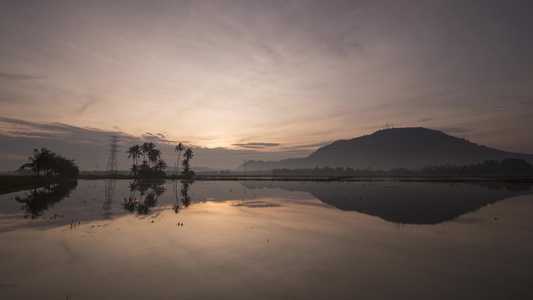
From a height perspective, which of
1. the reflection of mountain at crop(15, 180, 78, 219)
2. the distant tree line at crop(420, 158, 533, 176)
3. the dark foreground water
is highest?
the distant tree line at crop(420, 158, 533, 176)

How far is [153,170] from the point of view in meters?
→ 125

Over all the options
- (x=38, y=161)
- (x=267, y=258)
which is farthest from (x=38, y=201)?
(x=38, y=161)

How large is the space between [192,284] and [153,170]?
5055 inches

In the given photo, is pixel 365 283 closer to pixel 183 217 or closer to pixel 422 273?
pixel 422 273

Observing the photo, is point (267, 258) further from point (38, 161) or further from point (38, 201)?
point (38, 161)

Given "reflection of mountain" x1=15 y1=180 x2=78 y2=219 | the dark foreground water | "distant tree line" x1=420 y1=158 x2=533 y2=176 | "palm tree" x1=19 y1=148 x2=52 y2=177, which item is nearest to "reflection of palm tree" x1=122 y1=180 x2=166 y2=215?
the dark foreground water

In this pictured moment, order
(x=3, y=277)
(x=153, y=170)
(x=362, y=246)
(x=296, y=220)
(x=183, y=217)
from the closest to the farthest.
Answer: (x=3, y=277) → (x=362, y=246) → (x=296, y=220) → (x=183, y=217) → (x=153, y=170)

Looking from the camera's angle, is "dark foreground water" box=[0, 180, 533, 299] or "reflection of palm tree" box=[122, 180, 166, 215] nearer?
"dark foreground water" box=[0, 180, 533, 299]

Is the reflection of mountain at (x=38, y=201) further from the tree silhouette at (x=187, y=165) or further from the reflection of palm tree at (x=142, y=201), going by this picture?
the tree silhouette at (x=187, y=165)

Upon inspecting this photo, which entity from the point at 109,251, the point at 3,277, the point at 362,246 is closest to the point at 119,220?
the point at 109,251

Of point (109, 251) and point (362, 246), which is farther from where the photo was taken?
point (362, 246)

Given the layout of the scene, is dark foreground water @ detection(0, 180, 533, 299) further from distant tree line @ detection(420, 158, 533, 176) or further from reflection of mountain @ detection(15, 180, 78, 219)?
distant tree line @ detection(420, 158, 533, 176)

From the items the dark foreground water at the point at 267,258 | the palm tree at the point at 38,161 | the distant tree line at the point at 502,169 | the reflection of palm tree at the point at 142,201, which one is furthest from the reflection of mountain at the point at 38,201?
the distant tree line at the point at 502,169

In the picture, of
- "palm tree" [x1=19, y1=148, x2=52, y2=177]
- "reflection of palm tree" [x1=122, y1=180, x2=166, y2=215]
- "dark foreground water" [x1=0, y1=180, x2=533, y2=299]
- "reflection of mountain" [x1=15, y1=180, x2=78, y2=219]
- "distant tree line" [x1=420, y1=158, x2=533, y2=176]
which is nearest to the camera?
"dark foreground water" [x1=0, y1=180, x2=533, y2=299]
